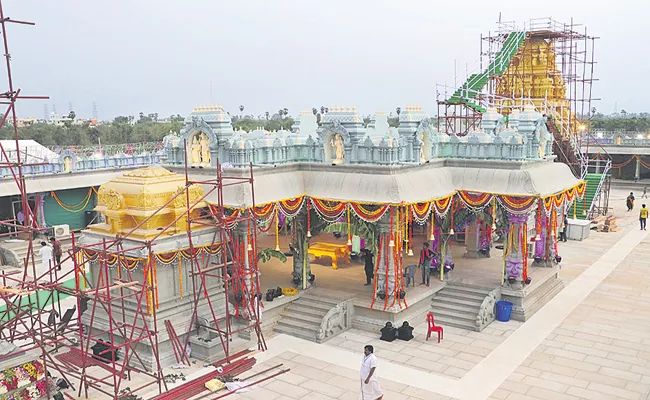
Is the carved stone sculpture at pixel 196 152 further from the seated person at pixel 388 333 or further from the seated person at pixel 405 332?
the seated person at pixel 405 332

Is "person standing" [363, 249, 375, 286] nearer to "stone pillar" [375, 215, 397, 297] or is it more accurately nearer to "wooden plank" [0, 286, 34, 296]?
"stone pillar" [375, 215, 397, 297]

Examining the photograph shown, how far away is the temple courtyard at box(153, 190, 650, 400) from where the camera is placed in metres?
13.0

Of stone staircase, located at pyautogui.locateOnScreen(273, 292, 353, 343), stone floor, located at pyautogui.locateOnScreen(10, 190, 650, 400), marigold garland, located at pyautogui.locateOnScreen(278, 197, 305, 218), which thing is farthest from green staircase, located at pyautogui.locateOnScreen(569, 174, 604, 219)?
marigold garland, located at pyautogui.locateOnScreen(278, 197, 305, 218)

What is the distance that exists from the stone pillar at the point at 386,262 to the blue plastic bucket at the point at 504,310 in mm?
3343

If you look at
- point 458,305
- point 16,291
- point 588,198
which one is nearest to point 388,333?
point 458,305

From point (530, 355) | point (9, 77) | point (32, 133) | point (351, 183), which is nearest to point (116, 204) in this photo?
point (9, 77)

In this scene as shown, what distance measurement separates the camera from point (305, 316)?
16.8 metres

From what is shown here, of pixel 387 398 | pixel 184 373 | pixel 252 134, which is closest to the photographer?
pixel 387 398

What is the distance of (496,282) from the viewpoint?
61.2 feet

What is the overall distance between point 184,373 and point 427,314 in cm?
690

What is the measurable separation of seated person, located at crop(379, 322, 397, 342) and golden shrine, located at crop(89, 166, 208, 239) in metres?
5.69

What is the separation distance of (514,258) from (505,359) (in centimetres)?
406

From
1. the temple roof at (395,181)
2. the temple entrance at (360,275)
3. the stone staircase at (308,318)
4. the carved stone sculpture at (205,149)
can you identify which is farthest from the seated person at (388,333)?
the carved stone sculpture at (205,149)

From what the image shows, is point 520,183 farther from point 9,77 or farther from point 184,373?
point 9,77
